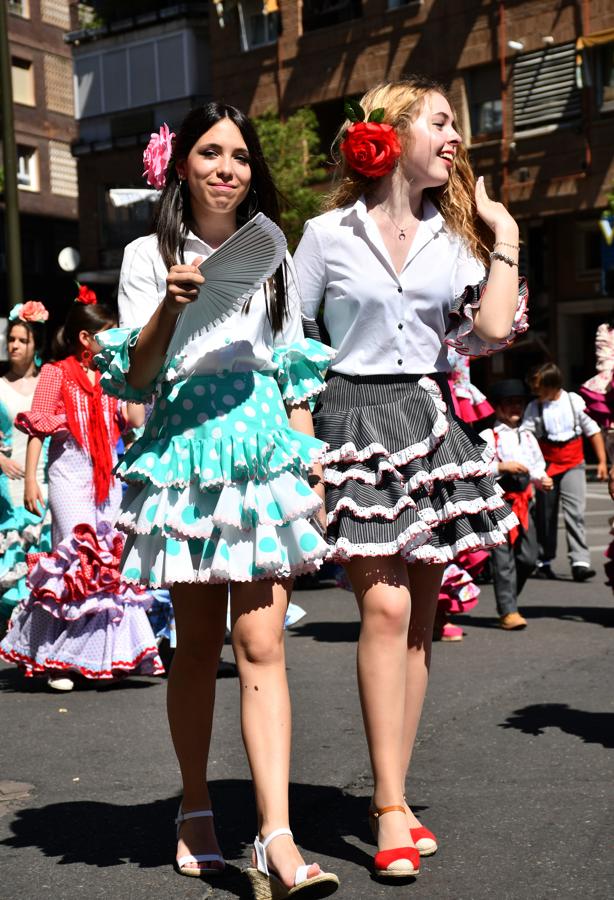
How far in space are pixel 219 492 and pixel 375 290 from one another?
2.64 feet

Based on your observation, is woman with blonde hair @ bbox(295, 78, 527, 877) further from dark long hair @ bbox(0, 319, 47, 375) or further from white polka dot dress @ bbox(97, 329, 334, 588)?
dark long hair @ bbox(0, 319, 47, 375)

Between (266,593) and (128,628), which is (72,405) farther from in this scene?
(266,593)

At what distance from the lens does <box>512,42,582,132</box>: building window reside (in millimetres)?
29578

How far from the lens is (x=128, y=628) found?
7301 millimetres

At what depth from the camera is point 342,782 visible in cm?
491

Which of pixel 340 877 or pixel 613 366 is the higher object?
pixel 613 366

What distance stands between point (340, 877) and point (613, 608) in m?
6.24

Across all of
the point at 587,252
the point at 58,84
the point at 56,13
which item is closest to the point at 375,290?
the point at 587,252

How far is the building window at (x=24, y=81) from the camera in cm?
4912

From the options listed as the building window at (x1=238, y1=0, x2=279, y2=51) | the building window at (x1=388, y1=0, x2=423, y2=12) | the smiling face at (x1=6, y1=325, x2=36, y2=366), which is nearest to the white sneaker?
the smiling face at (x1=6, y1=325, x2=36, y2=366)

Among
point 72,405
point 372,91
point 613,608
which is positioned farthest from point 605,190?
point 372,91

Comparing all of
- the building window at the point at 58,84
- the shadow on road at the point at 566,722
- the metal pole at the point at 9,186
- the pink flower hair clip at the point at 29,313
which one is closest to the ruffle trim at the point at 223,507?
the shadow on road at the point at 566,722

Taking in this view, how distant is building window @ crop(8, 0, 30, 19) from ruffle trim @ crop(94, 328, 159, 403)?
48.5 meters

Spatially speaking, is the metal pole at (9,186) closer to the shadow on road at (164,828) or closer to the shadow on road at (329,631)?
the shadow on road at (329,631)
